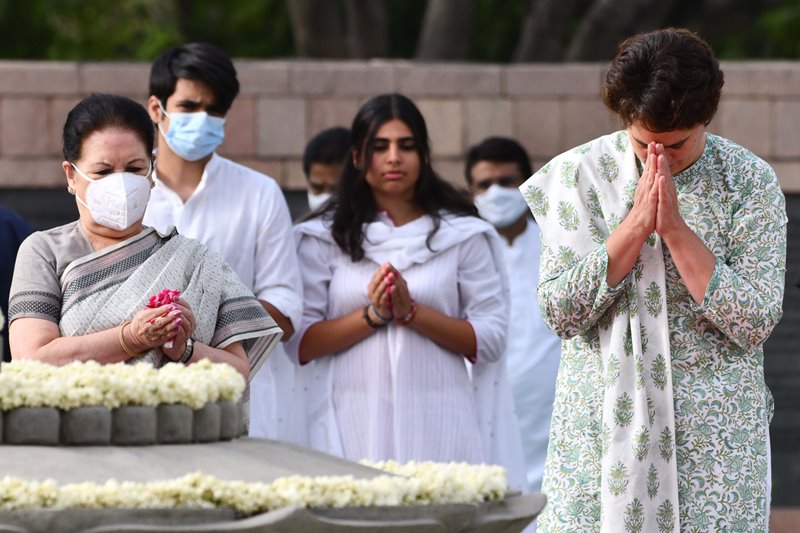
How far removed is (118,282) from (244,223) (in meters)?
1.64

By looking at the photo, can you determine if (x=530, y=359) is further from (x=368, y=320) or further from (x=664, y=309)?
(x=664, y=309)

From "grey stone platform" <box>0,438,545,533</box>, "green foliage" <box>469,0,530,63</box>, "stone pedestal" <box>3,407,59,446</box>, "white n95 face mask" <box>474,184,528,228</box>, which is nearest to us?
"grey stone platform" <box>0,438,545,533</box>

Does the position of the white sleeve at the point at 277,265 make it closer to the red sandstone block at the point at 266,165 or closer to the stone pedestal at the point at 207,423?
the stone pedestal at the point at 207,423

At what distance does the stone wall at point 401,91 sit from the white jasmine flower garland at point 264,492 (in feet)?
20.1

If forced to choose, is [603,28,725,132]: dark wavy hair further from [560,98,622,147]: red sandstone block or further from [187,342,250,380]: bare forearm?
[560,98,622,147]: red sandstone block

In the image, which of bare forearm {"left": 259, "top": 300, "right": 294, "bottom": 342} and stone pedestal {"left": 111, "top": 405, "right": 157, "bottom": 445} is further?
bare forearm {"left": 259, "top": 300, "right": 294, "bottom": 342}

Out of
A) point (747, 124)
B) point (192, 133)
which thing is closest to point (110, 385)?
point (192, 133)

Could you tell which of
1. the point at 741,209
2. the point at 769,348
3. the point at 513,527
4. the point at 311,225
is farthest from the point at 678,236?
the point at 769,348

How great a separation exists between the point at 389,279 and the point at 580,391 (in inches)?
59.3

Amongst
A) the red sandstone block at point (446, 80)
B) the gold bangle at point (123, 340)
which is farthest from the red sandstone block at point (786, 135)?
the gold bangle at point (123, 340)

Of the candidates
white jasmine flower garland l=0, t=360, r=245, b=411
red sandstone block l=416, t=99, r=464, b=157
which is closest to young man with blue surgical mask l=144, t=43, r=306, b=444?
white jasmine flower garland l=0, t=360, r=245, b=411

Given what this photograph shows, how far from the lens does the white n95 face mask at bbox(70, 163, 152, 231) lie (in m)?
3.99

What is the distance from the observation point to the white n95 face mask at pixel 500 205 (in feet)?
25.1

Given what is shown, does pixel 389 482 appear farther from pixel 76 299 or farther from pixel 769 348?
pixel 769 348
